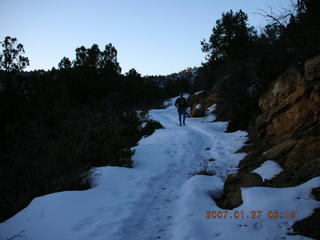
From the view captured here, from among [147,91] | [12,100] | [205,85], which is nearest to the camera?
[12,100]

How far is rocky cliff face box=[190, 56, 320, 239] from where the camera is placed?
10.5 ft

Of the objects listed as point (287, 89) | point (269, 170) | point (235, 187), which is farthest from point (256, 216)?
point (287, 89)

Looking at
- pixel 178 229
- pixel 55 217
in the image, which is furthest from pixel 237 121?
pixel 55 217

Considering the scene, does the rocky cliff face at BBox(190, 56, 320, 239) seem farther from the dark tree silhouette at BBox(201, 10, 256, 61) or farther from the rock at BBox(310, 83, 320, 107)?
the dark tree silhouette at BBox(201, 10, 256, 61)

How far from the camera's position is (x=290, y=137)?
4887 mm

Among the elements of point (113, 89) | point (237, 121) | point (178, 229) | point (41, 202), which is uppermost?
point (113, 89)

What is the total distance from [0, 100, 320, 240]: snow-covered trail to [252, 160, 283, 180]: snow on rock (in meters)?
0.81

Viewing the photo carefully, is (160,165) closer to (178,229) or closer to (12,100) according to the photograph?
(178,229)

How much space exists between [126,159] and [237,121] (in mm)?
6303

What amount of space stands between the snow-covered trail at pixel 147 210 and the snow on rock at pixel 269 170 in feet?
2.67

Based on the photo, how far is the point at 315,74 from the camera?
179 inches

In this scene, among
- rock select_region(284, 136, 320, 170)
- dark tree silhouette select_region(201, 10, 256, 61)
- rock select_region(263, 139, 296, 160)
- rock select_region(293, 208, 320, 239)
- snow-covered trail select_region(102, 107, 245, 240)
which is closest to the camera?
rock select_region(293, 208, 320, 239)

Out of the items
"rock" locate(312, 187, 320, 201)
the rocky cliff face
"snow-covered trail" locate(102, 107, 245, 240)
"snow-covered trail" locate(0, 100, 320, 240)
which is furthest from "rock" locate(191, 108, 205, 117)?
"rock" locate(312, 187, 320, 201)

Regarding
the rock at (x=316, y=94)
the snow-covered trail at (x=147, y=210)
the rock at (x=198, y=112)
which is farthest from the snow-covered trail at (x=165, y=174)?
the rock at (x=198, y=112)
